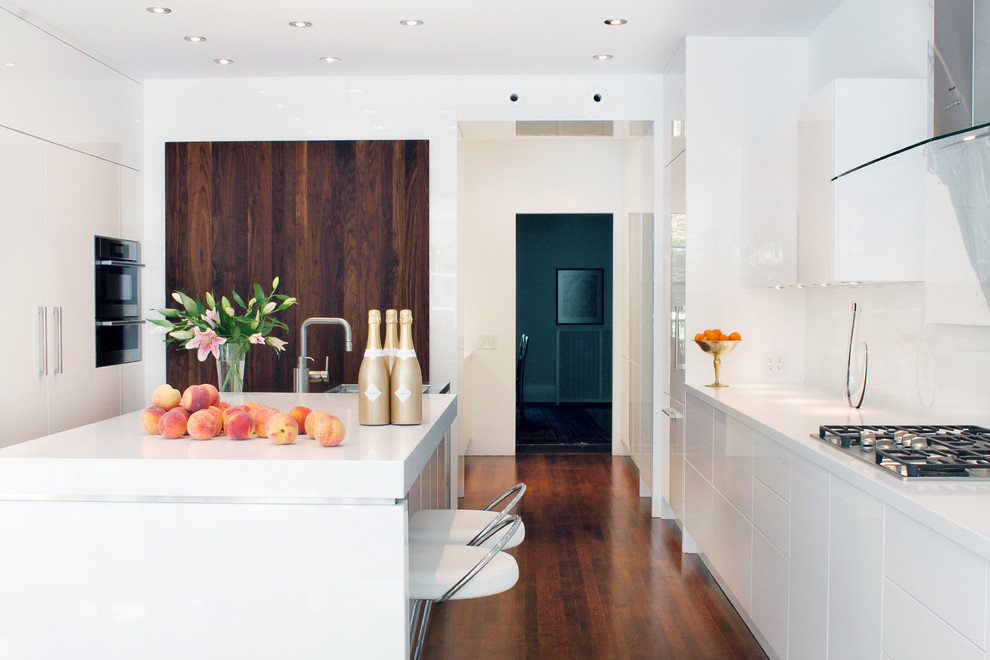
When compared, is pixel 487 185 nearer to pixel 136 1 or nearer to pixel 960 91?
A: pixel 136 1

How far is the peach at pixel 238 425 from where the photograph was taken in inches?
75.1

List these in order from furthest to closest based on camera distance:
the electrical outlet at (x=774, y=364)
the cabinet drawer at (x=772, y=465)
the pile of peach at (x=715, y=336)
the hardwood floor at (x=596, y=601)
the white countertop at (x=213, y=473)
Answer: the electrical outlet at (x=774, y=364) < the pile of peach at (x=715, y=336) < the hardwood floor at (x=596, y=601) < the cabinet drawer at (x=772, y=465) < the white countertop at (x=213, y=473)

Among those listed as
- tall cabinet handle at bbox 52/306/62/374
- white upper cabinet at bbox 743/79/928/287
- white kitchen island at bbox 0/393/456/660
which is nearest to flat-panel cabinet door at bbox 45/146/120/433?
tall cabinet handle at bbox 52/306/62/374

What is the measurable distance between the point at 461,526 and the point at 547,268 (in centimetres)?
808

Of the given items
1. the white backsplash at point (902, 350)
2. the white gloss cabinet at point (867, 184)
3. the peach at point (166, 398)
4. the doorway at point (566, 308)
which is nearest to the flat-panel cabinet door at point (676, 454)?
the white backsplash at point (902, 350)

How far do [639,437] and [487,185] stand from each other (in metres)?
2.47

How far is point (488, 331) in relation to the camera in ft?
21.2

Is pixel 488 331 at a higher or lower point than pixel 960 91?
lower

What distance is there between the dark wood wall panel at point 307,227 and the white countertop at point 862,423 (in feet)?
6.23

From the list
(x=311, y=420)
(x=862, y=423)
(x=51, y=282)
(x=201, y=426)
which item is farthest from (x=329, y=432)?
(x=51, y=282)

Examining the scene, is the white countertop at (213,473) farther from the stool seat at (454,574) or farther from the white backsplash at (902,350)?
the white backsplash at (902,350)

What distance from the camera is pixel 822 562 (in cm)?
213

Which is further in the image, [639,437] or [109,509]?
[639,437]

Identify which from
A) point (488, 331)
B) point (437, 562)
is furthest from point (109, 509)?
point (488, 331)
